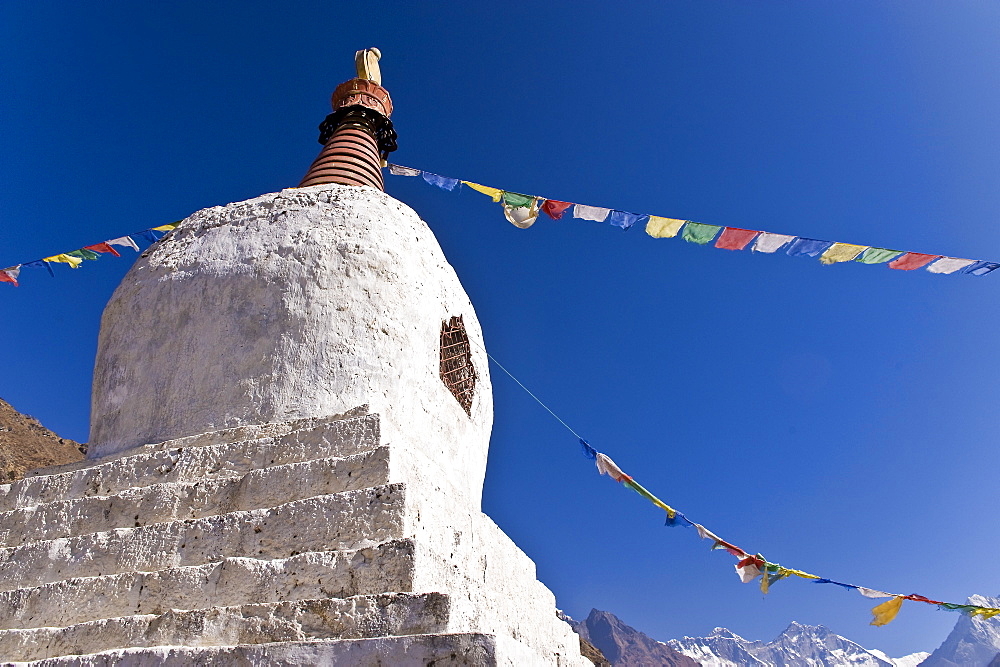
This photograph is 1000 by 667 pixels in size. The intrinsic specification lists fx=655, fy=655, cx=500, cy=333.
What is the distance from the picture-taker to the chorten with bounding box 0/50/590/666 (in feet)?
9.07

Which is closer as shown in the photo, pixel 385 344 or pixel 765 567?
pixel 385 344

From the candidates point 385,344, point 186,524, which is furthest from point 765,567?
point 186,524

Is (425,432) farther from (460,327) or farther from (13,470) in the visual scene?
(13,470)

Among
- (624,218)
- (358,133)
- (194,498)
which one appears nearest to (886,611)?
(624,218)

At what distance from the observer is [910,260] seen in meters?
7.04

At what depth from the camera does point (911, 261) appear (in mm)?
7043

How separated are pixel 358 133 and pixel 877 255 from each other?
20.1 ft

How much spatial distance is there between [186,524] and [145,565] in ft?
0.91

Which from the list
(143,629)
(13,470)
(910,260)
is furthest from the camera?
(13,470)

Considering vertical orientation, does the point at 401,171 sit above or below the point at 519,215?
above

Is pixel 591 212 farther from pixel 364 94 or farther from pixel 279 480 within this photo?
pixel 279 480

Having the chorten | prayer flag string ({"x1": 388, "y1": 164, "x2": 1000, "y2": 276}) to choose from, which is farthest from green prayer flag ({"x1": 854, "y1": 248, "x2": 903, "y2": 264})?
the chorten

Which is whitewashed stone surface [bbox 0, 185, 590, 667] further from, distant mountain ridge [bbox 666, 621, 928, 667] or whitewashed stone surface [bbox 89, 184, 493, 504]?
distant mountain ridge [bbox 666, 621, 928, 667]

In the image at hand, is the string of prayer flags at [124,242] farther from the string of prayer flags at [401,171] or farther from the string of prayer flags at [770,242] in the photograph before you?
the string of prayer flags at [770,242]
